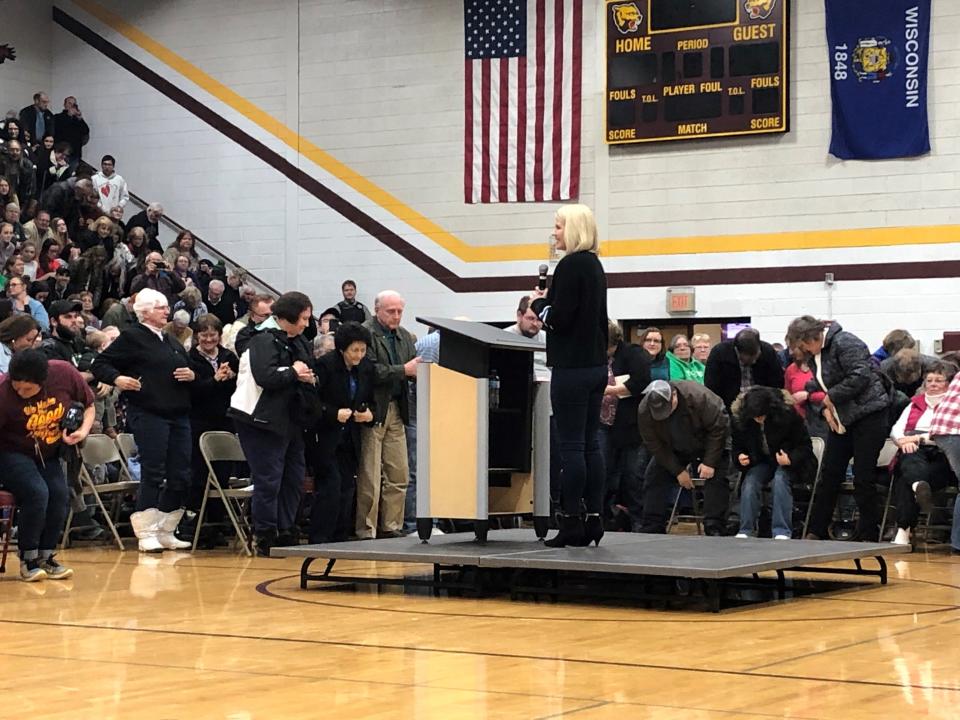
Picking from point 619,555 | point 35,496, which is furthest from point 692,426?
point 35,496

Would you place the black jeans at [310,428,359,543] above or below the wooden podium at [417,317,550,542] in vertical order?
below

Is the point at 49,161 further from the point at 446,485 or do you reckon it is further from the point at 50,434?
the point at 446,485

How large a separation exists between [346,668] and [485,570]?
265cm

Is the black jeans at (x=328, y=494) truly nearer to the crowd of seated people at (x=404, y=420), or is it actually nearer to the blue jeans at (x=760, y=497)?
the crowd of seated people at (x=404, y=420)

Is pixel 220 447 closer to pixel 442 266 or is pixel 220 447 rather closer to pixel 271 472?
pixel 271 472

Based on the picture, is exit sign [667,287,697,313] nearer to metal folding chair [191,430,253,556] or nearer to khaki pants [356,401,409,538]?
khaki pants [356,401,409,538]

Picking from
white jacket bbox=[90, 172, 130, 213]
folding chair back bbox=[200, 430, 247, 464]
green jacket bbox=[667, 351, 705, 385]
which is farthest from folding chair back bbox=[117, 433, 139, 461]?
white jacket bbox=[90, 172, 130, 213]

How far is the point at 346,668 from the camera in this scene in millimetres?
4922

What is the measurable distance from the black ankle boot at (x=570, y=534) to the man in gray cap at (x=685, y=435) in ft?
7.23

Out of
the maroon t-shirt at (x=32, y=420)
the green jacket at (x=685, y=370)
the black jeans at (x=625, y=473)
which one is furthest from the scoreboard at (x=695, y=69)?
the maroon t-shirt at (x=32, y=420)

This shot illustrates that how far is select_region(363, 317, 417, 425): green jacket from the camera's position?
10.1 metres

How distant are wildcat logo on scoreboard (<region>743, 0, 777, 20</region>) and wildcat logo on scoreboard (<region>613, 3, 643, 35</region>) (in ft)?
4.06

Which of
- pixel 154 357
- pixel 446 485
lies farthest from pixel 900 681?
pixel 154 357

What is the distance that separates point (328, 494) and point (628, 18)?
8.82 meters
